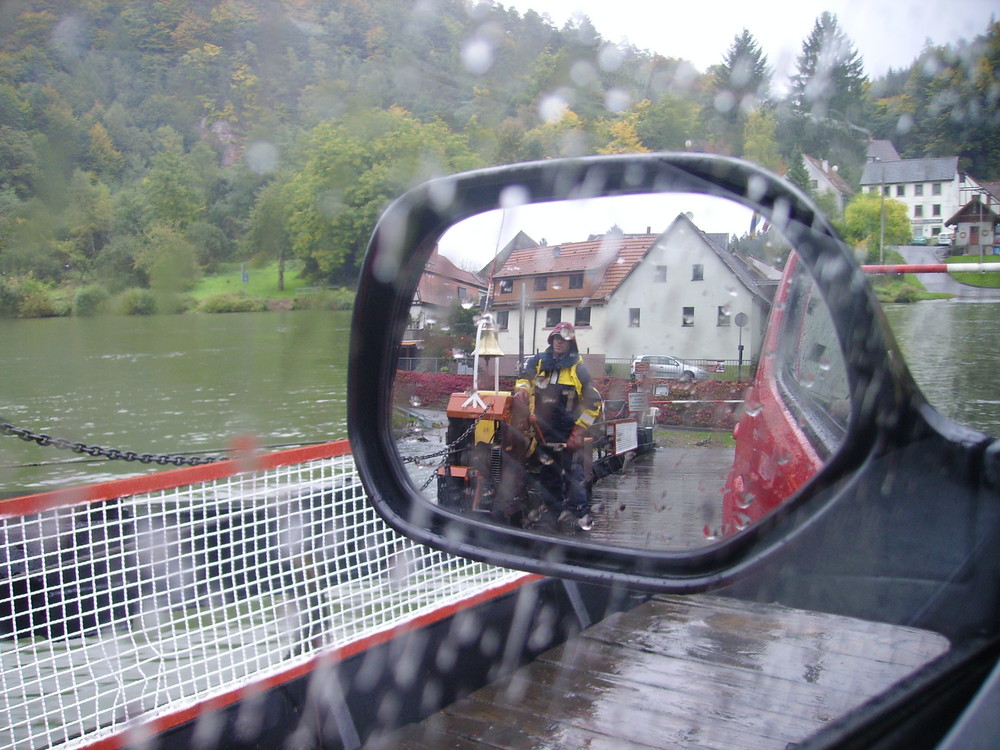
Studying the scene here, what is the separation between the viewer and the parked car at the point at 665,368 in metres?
0.80

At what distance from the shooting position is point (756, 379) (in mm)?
882

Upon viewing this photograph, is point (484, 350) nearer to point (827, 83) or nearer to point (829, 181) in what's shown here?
point (829, 181)

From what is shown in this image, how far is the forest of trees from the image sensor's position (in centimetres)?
215

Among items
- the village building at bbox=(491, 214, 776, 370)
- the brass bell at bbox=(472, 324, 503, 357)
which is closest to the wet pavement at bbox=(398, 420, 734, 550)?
the village building at bbox=(491, 214, 776, 370)

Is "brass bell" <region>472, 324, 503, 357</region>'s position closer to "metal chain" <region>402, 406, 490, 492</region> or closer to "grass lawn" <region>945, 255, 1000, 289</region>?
"metal chain" <region>402, 406, 490, 492</region>

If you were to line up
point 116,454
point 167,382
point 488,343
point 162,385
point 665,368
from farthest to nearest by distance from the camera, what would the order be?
point 167,382
point 162,385
point 116,454
point 488,343
point 665,368

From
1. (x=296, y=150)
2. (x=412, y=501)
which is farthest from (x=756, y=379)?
(x=296, y=150)

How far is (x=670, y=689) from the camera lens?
2.44m

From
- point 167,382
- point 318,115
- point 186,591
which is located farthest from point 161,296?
point 186,591

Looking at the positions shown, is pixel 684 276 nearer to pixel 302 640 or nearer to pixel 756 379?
pixel 756 379

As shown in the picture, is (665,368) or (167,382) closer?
(665,368)

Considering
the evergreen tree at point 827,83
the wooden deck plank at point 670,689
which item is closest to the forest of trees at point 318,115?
the evergreen tree at point 827,83

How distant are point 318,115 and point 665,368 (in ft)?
149

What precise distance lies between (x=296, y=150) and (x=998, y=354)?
3945 centimetres
